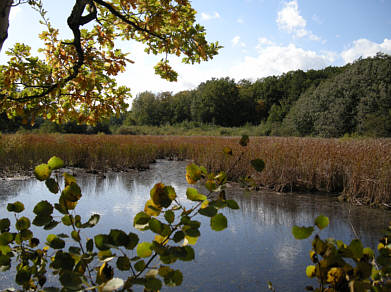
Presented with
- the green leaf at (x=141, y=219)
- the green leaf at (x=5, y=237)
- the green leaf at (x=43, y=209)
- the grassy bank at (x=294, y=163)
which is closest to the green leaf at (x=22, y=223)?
the green leaf at (x=5, y=237)

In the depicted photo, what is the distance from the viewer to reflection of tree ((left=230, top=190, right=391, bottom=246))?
115 inches

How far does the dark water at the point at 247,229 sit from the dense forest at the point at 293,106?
3.84ft

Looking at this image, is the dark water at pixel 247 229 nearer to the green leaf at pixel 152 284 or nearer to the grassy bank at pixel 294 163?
the grassy bank at pixel 294 163

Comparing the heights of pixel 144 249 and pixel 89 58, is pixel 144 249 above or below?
below

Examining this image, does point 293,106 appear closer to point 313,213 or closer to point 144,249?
point 313,213

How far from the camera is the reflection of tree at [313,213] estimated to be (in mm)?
2928

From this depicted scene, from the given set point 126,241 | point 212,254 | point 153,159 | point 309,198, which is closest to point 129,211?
point 212,254

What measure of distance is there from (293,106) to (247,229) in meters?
27.3

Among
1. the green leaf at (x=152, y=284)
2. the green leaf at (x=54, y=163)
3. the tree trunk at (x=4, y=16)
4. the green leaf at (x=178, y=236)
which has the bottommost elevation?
the green leaf at (x=152, y=284)

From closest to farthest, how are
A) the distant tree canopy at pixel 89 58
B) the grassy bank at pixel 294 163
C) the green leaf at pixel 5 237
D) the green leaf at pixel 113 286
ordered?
the green leaf at pixel 113 286
the green leaf at pixel 5 237
the distant tree canopy at pixel 89 58
the grassy bank at pixel 294 163

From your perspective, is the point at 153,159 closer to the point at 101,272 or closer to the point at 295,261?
the point at 295,261

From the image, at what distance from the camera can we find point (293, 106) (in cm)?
2823

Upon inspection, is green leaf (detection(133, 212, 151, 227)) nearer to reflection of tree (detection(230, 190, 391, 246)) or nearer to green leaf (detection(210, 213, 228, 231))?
green leaf (detection(210, 213, 228, 231))

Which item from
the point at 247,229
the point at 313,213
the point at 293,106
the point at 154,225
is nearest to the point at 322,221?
the point at 154,225
